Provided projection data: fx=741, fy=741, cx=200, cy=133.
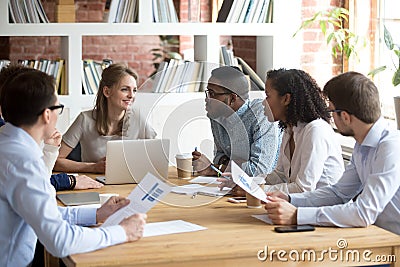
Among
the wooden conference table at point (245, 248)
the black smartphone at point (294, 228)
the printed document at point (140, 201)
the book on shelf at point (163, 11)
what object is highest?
the book on shelf at point (163, 11)

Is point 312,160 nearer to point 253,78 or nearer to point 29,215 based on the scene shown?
point 29,215

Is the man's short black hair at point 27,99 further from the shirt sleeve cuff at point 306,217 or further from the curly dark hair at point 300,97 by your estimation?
the curly dark hair at point 300,97

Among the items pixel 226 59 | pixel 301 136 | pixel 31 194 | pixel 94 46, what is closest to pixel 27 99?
pixel 31 194

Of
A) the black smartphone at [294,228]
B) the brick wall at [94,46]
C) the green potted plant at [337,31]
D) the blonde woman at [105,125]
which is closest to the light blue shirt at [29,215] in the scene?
the black smartphone at [294,228]

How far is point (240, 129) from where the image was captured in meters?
3.60

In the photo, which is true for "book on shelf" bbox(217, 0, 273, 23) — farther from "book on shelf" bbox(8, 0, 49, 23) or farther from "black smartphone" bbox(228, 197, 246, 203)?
"black smartphone" bbox(228, 197, 246, 203)

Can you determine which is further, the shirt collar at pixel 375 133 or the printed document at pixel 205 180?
the printed document at pixel 205 180

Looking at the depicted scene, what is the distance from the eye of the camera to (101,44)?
26.0 ft

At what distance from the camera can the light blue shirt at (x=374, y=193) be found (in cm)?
256

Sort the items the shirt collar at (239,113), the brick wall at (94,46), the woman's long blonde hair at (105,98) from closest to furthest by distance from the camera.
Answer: the shirt collar at (239,113) → the woman's long blonde hair at (105,98) → the brick wall at (94,46)

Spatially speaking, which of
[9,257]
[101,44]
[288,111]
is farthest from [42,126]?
[101,44]

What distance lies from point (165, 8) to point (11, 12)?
0.97m

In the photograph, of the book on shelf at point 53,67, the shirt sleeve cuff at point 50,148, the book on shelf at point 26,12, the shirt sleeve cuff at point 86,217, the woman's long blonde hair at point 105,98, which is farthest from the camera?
the book on shelf at point 53,67

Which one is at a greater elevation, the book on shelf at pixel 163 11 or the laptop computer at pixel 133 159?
the book on shelf at pixel 163 11
